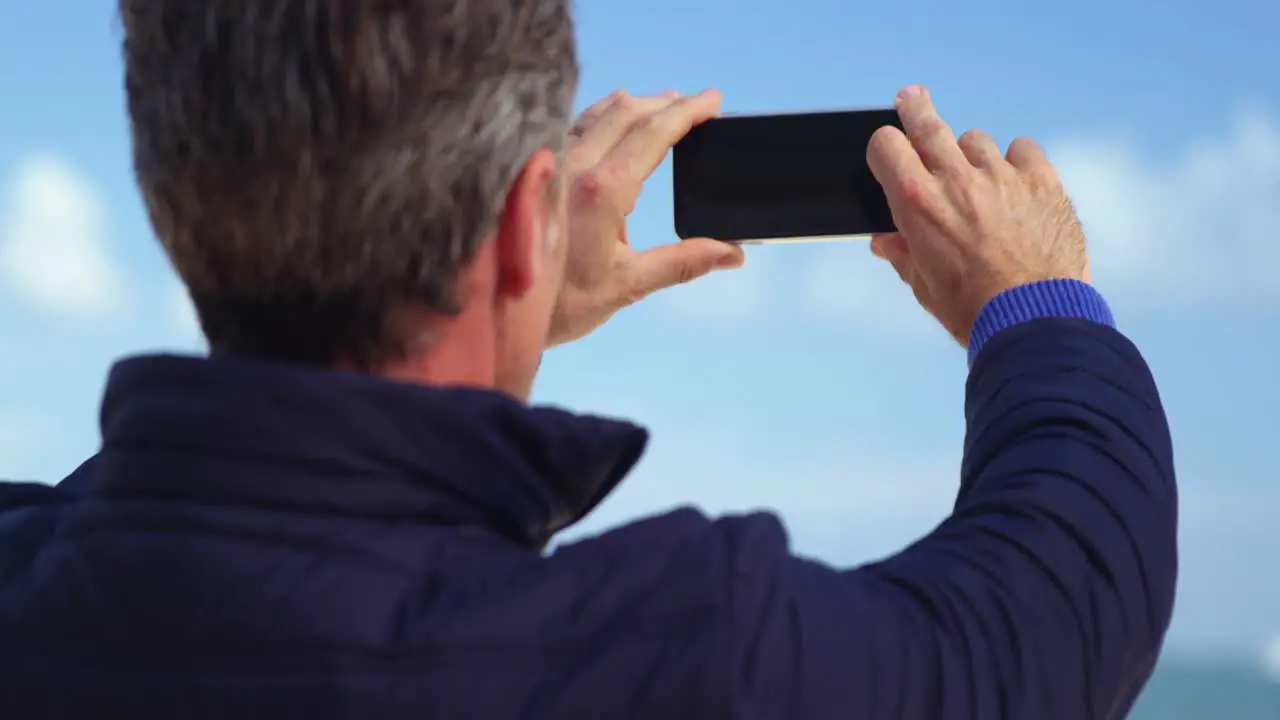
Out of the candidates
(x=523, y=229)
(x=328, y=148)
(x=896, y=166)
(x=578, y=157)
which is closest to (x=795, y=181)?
(x=896, y=166)

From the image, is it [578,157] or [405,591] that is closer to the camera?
[405,591]

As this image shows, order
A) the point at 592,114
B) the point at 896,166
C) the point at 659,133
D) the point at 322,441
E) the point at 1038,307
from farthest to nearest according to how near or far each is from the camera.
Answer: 1. the point at 592,114
2. the point at 659,133
3. the point at 896,166
4. the point at 1038,307
5. the point at 322,441

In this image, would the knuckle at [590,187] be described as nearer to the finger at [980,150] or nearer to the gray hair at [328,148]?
the finger at [980,150]

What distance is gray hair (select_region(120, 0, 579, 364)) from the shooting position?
2.84 feet

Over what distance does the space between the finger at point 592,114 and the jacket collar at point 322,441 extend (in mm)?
712

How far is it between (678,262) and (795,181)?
0.52 feet

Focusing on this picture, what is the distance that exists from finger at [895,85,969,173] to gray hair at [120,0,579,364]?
0.53m

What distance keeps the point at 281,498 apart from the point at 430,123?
0.25 meters

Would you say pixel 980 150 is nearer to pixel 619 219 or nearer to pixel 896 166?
pixel 896 166

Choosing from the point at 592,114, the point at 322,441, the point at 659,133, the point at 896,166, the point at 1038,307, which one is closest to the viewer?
the point at 322,441

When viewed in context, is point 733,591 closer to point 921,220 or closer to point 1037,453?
point 1037,453

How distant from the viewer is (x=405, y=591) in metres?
0.87

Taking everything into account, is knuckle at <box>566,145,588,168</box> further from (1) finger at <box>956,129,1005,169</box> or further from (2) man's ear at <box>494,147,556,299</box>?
(2) man's ear at <box>494,147,556,299</box>

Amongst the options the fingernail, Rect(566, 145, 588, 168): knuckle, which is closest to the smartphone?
the fingernail
